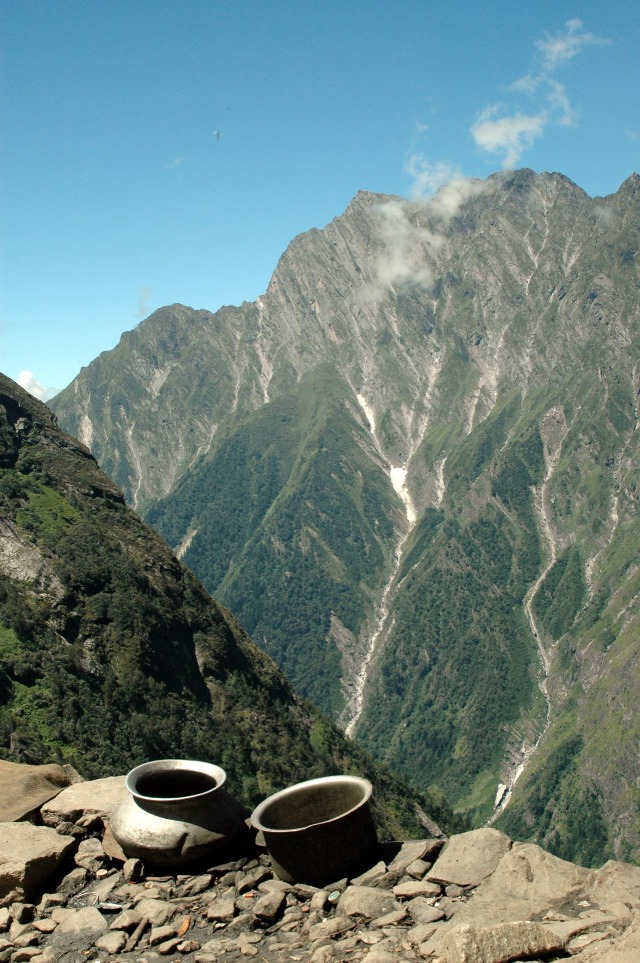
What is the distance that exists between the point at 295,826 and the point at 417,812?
108678mm

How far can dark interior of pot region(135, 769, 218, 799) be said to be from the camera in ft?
55.5

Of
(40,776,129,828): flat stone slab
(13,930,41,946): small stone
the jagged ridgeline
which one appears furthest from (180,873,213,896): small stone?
the jagged ridgeline

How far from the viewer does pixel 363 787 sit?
15578 mm

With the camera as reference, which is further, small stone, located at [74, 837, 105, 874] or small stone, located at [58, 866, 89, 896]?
small stone, located at [74, 837, 105, 874]

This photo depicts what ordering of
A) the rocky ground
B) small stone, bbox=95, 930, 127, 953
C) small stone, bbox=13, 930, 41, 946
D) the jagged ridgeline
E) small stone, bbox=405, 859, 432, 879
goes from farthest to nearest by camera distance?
1. the jagged ridgeline
2. small stone, bbox=405, 859, 432, 879
3. small stone, bbox=13, 930, 41, 946
4. small stone, bbox=95, 930, 127, 953
5. the rocky ground

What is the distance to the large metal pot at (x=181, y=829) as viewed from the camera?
48.9 feet

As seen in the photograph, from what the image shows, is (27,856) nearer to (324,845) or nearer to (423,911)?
(324,845)

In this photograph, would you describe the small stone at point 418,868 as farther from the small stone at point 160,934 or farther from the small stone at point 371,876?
the small stone at point 160,934

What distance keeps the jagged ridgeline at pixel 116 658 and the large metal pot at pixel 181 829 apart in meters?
51.0

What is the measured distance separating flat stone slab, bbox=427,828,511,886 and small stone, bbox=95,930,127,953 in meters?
5.19

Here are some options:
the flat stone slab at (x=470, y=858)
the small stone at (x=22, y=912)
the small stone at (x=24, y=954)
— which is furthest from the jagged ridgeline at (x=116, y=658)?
the flat stone slab at (x=470, y=858)

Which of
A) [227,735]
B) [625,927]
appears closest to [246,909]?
[625,927]

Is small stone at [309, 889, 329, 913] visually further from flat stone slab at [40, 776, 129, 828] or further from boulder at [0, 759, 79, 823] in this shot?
boulder at [0, 759, 79, 823]

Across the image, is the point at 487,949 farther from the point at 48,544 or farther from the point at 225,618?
the point at 225,618
